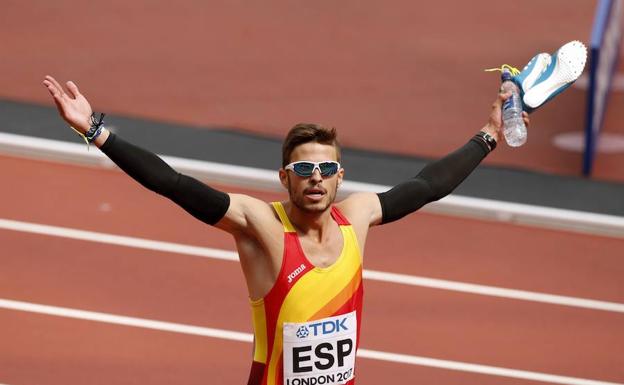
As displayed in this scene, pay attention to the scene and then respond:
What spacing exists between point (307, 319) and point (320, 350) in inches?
6.3

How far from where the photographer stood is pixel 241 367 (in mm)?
9008

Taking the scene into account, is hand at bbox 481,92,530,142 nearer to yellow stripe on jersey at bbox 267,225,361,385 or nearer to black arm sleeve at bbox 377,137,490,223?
black arm sleeve at bbox 377,137,490,223

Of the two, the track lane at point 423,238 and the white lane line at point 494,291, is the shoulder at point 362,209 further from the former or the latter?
the track lane at point 423,238

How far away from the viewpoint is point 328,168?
579 centimetres

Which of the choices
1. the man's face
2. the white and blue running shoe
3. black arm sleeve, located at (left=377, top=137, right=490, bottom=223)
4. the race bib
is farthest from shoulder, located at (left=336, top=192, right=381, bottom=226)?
the white and blue running shoe

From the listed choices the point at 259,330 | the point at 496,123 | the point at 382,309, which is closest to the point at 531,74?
the point at 496,123

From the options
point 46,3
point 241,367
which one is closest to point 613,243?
point 241,367

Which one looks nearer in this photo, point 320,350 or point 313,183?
point 313,183

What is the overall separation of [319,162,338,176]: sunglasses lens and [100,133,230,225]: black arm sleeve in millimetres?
437

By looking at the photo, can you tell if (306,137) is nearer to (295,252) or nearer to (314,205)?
(314,205)

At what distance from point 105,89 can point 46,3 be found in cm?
251

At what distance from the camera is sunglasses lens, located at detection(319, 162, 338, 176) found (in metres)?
5.77

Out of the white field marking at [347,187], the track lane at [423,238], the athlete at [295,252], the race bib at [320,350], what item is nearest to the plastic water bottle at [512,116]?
the athlete at [295,252]

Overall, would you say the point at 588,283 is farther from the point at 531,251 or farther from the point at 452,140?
the point at 452,140
